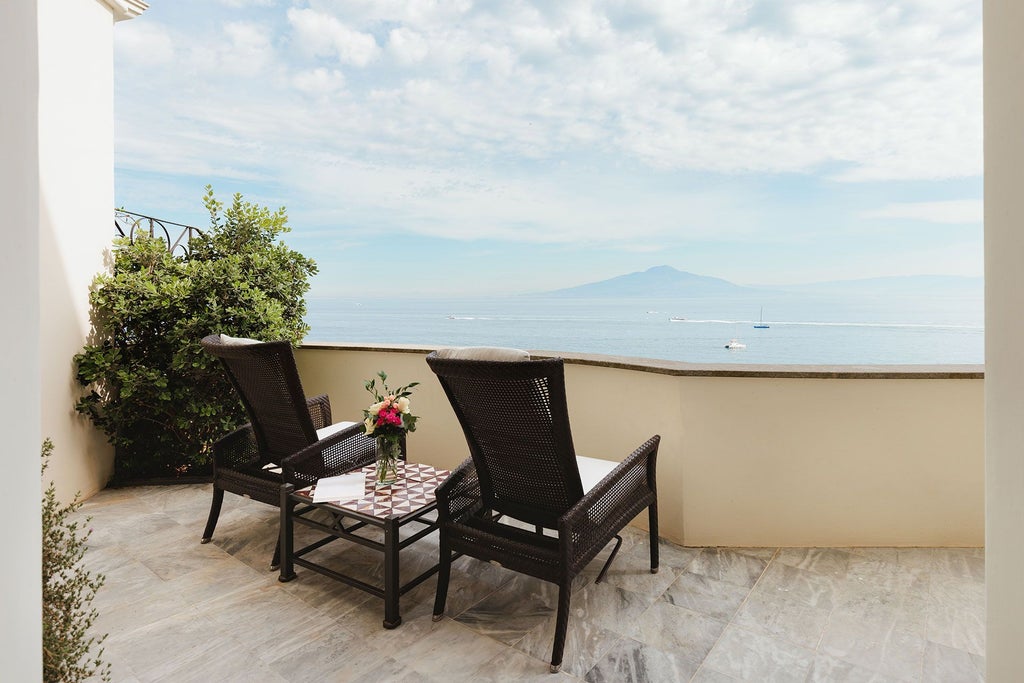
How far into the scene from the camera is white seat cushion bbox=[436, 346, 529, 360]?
2154 millimetres

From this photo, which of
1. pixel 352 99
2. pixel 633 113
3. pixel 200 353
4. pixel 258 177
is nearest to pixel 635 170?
pixel 633 113

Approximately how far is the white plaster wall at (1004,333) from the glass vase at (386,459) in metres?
2.17

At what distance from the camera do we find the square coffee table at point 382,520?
2.18 metres

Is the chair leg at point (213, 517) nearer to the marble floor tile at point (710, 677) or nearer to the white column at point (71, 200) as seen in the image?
the white column at point (71, 200)

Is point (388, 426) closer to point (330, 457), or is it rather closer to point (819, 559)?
point (330, 457)

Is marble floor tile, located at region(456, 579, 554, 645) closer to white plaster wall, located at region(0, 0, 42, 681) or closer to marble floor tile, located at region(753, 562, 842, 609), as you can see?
marble floor tile, located at region(753, 562, 842, 609)

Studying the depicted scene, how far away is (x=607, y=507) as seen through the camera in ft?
7.25

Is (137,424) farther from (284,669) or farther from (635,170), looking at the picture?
(635,170)

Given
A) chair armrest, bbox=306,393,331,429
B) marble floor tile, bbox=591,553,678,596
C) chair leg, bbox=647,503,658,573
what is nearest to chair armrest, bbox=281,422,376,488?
chair armrest, bbox=306,393,331,429

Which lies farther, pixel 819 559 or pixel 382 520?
pixel 819 559

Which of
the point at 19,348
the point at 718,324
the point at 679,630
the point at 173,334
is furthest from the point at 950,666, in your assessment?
the point at 718,324

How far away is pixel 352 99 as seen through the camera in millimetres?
23562

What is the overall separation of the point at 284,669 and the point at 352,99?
2542cm

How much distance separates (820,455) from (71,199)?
4.69 meters
